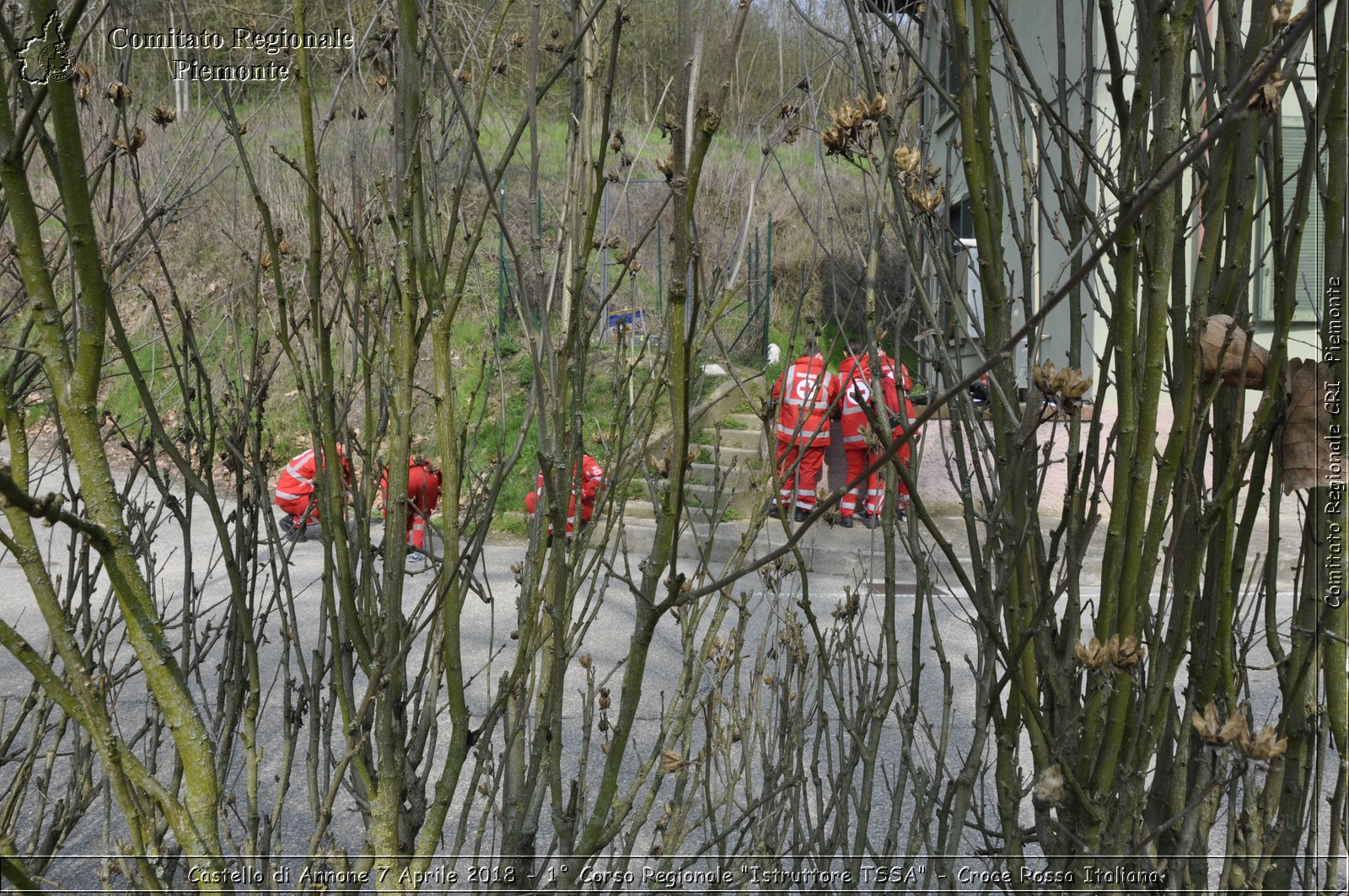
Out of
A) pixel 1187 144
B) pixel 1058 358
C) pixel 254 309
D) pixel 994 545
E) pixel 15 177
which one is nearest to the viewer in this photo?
pixel 15 177

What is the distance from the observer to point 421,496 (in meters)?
2.60

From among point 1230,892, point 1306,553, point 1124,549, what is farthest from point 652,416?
point 1230,892

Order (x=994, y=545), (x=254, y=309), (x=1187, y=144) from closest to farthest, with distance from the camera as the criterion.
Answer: (x=1187, y=144) → (x=994, y=545) → (x=254, y=309)

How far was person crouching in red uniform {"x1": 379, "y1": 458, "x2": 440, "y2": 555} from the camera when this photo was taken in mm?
1787

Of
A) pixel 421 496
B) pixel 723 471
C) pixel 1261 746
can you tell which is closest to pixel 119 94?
pixel 421 496

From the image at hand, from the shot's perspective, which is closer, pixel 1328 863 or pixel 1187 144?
pixel 1187 144

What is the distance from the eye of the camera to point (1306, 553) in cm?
156

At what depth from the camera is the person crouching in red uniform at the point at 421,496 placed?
1787 millimetres

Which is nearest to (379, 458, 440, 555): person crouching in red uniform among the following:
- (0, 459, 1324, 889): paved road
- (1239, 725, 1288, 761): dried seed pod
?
(0, 459, 1324, 889): paved road

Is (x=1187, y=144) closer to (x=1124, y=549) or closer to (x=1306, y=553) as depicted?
(x=1124, y=549)

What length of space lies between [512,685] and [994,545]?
2.41 ft

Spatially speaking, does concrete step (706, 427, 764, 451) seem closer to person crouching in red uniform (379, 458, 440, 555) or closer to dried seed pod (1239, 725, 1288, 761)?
person crouching in red uniform (379, 458, 440, 555)

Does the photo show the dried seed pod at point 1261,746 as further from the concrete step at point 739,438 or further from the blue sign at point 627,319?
the concrete step at point 739,438

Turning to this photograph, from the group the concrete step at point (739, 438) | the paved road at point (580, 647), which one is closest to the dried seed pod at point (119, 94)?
the paved road at point (580, 647)
